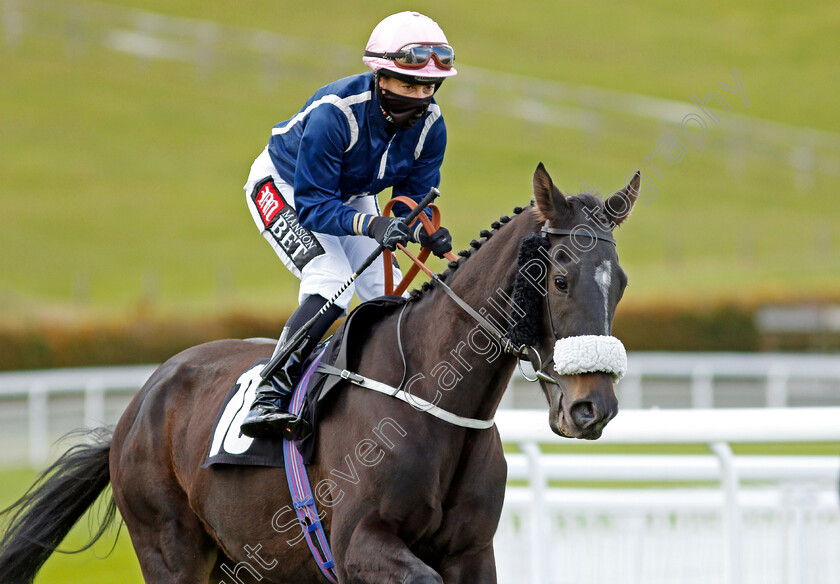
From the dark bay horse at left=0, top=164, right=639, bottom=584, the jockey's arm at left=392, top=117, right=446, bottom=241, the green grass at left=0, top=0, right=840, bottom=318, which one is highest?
the green grass at left=0, top=0, right=840, bottom=318

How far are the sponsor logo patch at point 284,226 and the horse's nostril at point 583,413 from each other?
135 cm

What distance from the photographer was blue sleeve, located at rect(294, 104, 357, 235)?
3645 millimetres

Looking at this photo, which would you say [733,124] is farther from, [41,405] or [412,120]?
[412,120]

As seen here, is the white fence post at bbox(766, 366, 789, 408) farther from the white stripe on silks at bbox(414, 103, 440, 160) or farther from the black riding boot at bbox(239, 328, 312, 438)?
the black riding boot at bbox(239, 328, 312, 438)

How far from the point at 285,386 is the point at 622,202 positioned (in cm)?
130

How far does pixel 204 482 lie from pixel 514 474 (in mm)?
1866

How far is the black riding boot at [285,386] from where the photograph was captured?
3531 mm

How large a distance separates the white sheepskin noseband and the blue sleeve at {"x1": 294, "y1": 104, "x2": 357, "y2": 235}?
1029 mm

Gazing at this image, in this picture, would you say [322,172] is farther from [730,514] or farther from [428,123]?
[730,514]

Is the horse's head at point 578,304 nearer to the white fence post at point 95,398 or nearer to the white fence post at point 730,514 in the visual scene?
the white fence post at point 730,514

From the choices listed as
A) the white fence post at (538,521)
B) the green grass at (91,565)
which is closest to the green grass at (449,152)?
the green grass at (91,565)

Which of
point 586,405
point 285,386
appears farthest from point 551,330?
point 285,386

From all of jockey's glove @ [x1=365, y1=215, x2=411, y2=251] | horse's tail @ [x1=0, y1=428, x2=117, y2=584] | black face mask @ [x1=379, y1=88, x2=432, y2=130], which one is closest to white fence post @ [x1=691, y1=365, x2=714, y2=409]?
horse's tail @ [x1=0, y1=428, x2=117, y2=584]

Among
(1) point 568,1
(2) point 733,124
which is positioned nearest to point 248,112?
(1) point 568,1
